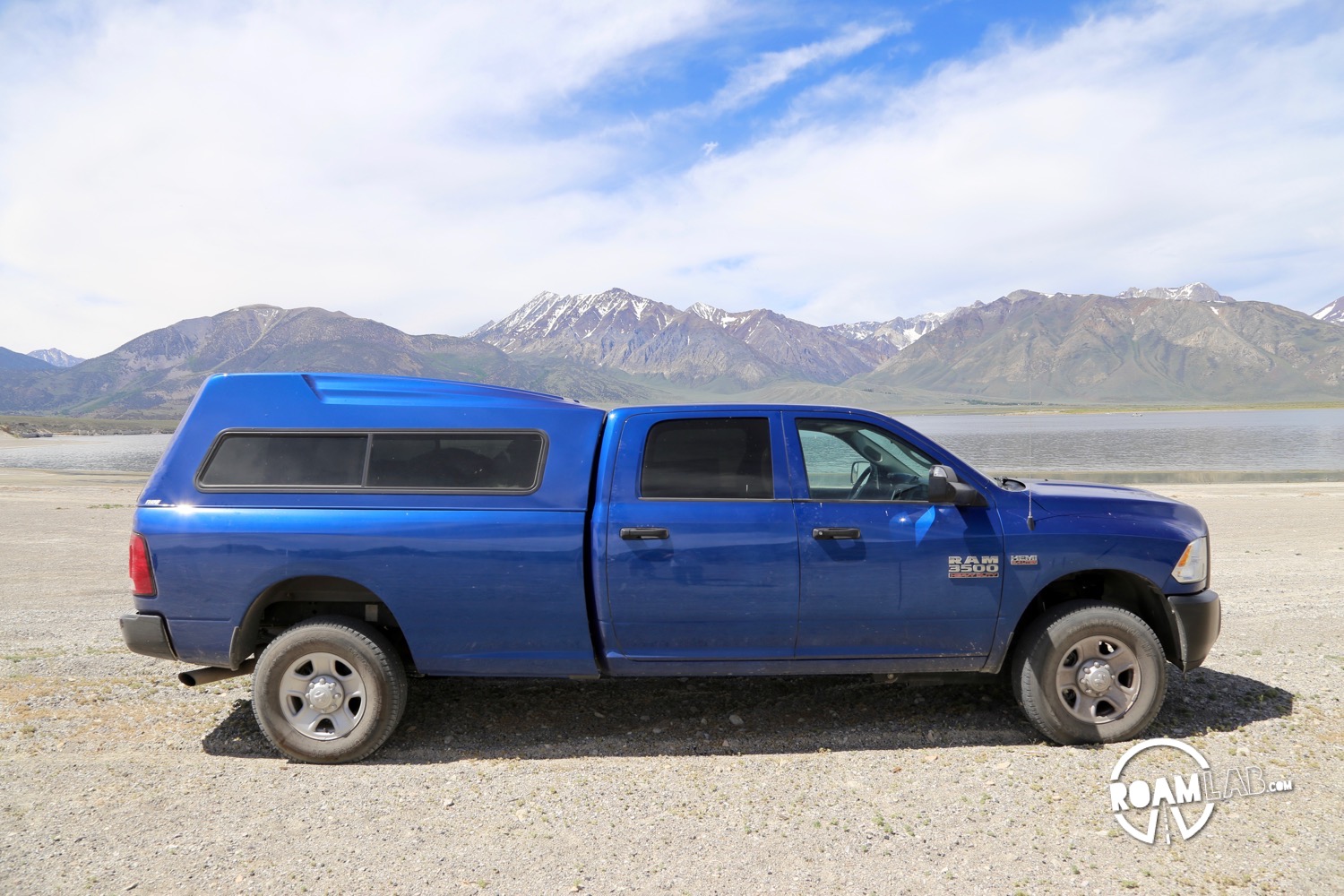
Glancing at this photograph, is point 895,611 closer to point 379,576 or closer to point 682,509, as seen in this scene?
point 682,509

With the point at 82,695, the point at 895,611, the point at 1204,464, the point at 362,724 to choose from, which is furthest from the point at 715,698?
the point at 1204,464

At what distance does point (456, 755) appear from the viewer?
468cm

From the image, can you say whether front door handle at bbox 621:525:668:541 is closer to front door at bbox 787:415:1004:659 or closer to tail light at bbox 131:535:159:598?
front door at bbox 787:415:1004:659

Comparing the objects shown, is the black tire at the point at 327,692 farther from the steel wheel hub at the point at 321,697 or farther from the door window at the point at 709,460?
the door window at the point at 709,460

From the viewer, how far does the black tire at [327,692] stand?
14.9ft

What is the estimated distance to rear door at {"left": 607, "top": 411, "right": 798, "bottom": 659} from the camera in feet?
14.7

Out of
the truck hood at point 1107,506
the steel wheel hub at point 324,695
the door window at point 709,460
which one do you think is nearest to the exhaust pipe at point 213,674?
the steel wheel hub at point 324,695

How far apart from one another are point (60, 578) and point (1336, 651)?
43.4 feet

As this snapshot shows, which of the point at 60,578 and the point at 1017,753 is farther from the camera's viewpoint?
the point at 60,578

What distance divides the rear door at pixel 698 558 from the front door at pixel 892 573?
13cm

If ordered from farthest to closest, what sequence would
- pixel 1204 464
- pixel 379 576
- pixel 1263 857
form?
1. pixel 1204 464
2. pixel 379 576
3. pixel 1263 857

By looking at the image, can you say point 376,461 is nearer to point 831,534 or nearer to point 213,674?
point 213,674

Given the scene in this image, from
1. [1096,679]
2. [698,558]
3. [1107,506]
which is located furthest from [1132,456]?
[698,558]

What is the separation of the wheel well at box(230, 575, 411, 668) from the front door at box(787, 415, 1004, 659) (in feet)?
7.53
